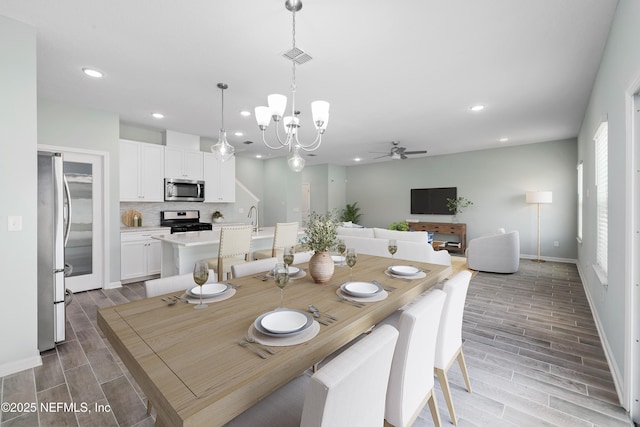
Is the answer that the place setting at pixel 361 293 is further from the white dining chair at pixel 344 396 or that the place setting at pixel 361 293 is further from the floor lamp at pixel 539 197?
the floor lamp at pixel 539 197

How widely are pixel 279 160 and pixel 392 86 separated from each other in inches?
198

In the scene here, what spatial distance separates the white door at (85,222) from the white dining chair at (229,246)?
2.00 metres

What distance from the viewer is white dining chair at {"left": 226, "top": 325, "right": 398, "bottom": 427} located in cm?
75

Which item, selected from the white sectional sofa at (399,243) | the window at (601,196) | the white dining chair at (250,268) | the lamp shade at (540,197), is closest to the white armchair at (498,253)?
the white sectional sofa at (399,243)

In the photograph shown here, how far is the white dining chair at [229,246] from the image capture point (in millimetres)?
3199

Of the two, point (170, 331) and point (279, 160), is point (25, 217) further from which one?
point (279, 160)

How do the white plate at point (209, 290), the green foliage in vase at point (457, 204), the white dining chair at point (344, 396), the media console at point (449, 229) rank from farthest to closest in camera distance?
1. the green foliage in vase at point (457, 204)
2. the media console at point (449, 229)
3. the white plate at point (209, 290)
4. the white dining chair at point (344, 396)

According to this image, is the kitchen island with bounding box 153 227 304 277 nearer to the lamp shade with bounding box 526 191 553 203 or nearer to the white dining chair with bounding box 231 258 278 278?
the white dining chair with bounding box 231 258 278 278

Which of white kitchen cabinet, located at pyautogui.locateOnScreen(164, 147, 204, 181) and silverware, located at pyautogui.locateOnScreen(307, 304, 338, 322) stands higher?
white kitchen cabinet, located at pyautogui.locateOnScreen(164, 147, 204, 181)

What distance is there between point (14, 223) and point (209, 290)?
1.84 meters

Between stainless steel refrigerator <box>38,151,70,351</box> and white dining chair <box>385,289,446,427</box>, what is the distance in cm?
287

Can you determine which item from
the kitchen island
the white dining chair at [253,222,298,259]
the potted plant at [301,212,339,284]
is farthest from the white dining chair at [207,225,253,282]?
the potted plant at [301,212,339,284]

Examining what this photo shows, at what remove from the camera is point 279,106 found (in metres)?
2.47

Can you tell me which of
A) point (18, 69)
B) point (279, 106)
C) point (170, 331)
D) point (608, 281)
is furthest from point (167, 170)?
point (608, 281)
